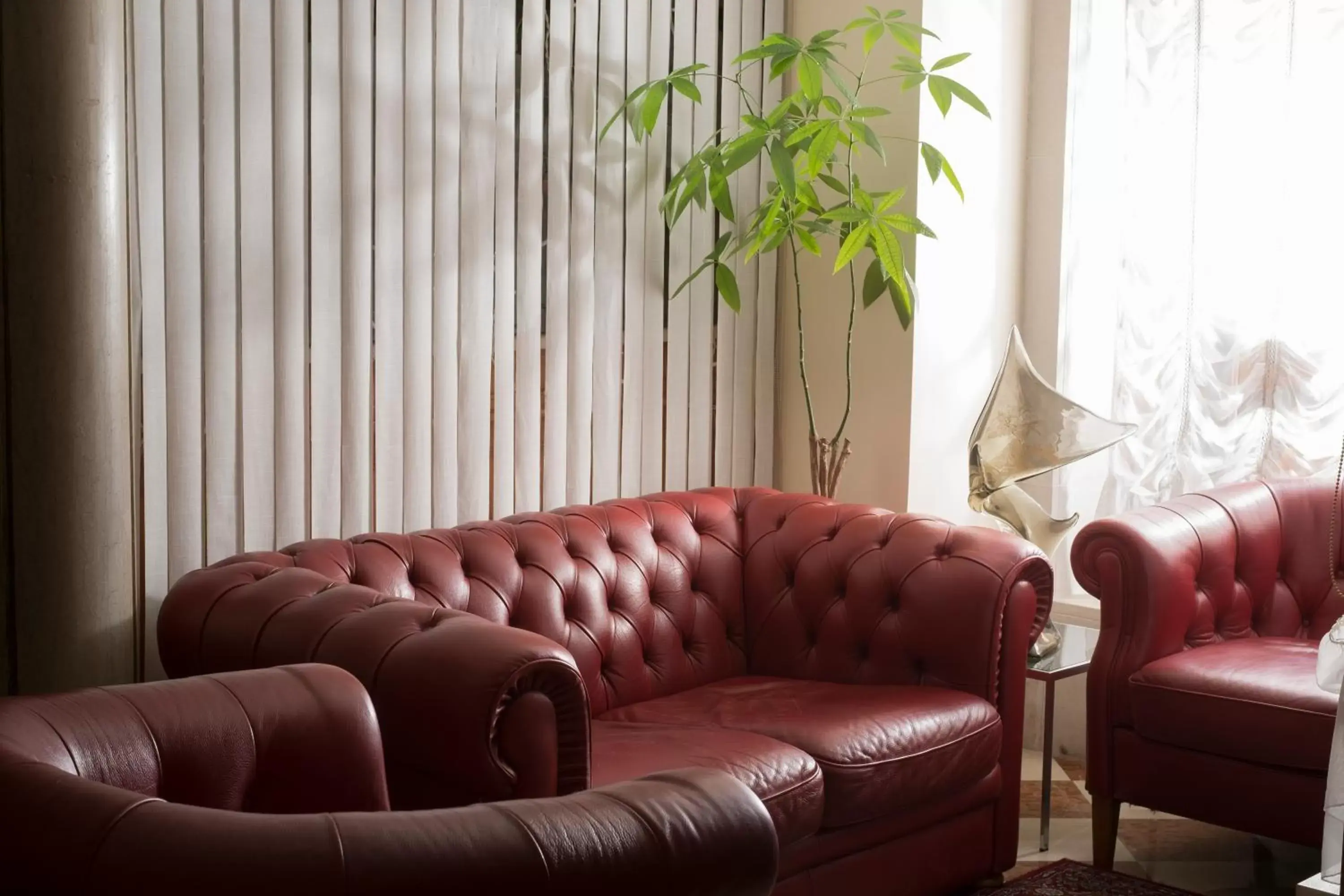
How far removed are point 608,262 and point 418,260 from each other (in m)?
0.58

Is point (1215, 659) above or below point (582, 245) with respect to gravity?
below

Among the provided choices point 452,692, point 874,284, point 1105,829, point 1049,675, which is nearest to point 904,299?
point 874,284

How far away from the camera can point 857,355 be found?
3.60 m

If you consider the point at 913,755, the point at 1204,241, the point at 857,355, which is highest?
the point at 1204,241

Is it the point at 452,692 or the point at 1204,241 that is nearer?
the point at 452,692

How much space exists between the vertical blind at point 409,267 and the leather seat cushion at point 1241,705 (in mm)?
1327

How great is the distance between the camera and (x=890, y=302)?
3.53m

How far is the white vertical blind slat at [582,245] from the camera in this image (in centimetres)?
306

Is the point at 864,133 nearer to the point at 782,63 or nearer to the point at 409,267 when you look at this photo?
the point at 782,63

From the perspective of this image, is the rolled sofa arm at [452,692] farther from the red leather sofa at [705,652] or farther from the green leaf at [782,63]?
the green leaf at [782,63]

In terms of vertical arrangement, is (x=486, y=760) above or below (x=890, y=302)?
below

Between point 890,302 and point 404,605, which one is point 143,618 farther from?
point 890,302

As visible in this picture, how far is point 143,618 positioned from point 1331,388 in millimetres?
2948

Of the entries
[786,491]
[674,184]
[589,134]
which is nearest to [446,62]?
[589,134]
